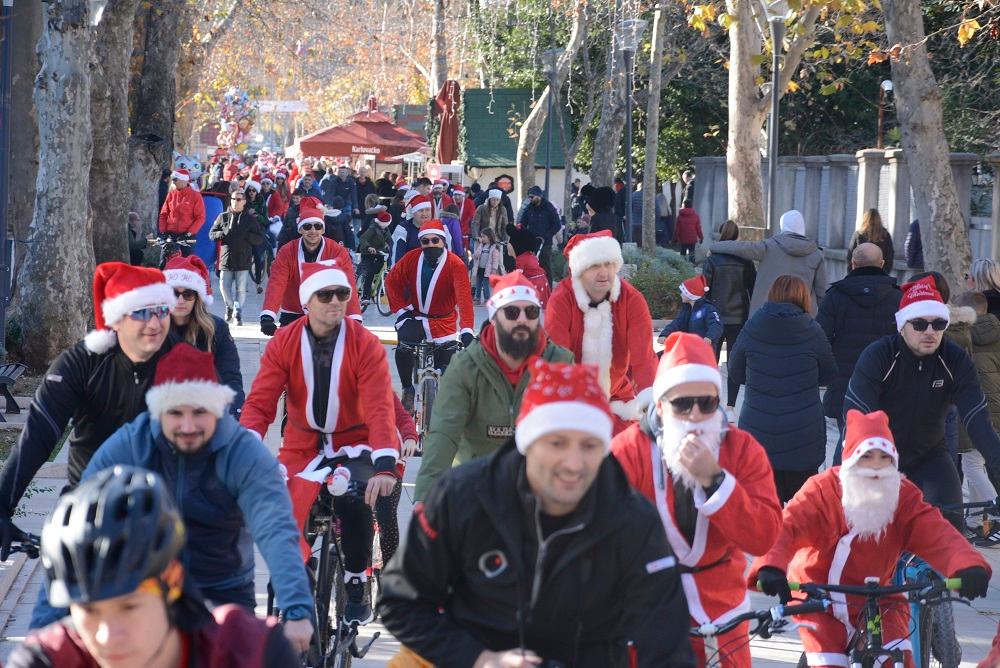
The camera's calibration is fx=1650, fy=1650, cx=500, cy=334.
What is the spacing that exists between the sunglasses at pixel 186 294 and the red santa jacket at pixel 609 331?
1.83 metres

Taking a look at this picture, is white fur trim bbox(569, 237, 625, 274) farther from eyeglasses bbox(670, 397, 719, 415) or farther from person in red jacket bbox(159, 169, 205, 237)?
person in red jacket bbox(159, 169, 205, 237)

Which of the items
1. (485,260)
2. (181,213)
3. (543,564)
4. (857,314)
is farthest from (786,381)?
(485,260)

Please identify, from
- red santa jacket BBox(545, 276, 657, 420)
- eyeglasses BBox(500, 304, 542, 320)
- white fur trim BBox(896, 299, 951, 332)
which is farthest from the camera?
red santa jacket BBox(545, 276, 657, 420)

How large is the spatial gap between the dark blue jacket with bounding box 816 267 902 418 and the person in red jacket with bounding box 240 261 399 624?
15.8ft

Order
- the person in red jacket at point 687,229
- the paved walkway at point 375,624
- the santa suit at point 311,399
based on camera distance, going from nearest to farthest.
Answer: the santa suit at point 311,399
the paved walkway at point 375,624
the person in red jacket at point 687,229

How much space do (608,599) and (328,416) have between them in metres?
3.30

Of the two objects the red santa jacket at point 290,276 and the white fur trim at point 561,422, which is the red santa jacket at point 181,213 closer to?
the red santa jacket at point 290,276

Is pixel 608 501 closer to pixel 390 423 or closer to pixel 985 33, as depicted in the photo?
pixel 390 423

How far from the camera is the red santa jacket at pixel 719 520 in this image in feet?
15.5

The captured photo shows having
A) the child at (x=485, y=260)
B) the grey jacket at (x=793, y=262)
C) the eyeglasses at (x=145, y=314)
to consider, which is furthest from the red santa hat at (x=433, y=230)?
the child at (x=485, y=260)

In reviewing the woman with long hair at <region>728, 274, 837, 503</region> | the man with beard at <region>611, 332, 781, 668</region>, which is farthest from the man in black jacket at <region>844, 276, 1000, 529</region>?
the man with beard at <region>611, 332, 781, 668</region>

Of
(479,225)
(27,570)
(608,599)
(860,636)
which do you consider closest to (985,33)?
(479,225)

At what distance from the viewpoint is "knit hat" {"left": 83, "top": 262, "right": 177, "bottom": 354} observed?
5926mm

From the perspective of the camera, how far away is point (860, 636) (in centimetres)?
546
